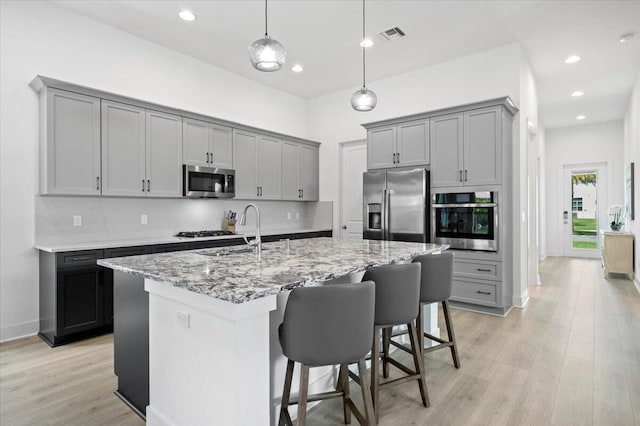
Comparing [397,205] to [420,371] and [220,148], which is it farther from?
[420,371]

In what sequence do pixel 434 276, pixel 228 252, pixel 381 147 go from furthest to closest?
1. pixel 381 147
2. pixel 228 252
3. pixel 434 276

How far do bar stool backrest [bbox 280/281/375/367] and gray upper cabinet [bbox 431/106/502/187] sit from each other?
10.4 feet

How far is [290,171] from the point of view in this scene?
19.3 ft

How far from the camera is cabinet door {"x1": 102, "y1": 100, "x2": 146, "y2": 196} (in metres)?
3.67

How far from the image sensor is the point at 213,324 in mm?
1519

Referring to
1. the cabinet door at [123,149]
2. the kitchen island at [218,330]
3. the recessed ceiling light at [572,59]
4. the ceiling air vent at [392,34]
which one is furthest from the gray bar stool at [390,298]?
the recessed ceiling light at [572,59]

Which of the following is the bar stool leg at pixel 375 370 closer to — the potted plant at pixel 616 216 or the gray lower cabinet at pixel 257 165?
the gray lower cabinet at pixel 257 165

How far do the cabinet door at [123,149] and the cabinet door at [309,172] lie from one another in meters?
2.72

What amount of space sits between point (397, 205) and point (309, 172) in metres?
2.06

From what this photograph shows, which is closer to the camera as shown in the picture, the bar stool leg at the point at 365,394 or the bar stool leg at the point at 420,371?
the bar stool leg at the point at 365,394

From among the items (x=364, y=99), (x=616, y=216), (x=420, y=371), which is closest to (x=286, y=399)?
(x=420, y=371)

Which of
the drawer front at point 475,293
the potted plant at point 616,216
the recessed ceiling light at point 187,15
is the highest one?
the recessed ceiling light at point 187,15

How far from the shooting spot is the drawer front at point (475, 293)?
4066 mm

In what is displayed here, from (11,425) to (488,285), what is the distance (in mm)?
4282
